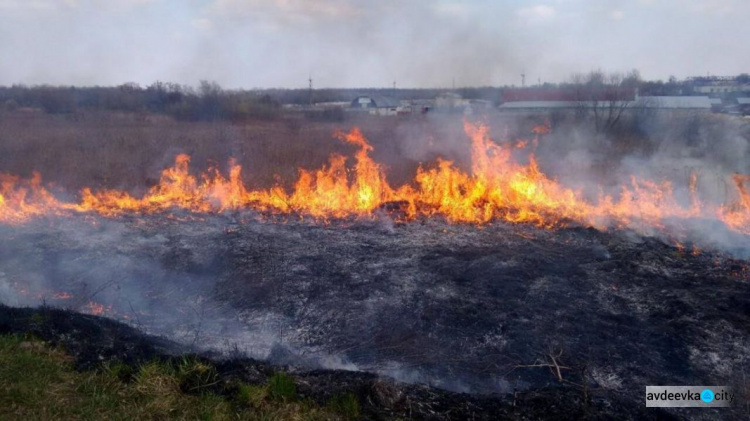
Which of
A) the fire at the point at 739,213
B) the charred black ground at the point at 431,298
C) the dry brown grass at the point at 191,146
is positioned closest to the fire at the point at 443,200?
the fire at the point at 739,213

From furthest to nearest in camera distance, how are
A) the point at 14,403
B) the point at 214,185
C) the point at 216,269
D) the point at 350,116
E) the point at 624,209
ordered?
1. the point at 350,116
2. the point at 214,185
3. the point at 624,209
4. the point at 216,269
5. the point at 14,403

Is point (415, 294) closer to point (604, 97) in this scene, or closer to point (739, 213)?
point (739, 213)

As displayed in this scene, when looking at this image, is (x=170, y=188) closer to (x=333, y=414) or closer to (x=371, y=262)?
(x=371, y=262)

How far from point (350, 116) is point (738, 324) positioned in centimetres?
2806

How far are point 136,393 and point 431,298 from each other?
4011 millimetres

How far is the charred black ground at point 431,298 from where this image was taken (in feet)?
17.8

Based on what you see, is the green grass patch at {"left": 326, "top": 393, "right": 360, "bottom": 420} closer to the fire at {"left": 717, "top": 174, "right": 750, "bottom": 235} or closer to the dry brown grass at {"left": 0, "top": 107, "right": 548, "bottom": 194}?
the fire at {"left": 717, "top": 174, "right": 750, "bottom": 235}

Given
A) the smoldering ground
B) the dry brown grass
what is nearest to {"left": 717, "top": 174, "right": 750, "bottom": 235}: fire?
the smoldering ground

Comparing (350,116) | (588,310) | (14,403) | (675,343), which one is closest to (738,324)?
(675,343)

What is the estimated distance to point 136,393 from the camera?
14.5 feet

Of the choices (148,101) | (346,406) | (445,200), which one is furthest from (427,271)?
(148,101)

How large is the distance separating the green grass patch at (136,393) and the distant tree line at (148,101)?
2119cm

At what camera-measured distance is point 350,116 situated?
107 ft

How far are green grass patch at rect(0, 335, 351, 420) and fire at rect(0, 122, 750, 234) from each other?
22.0ft
